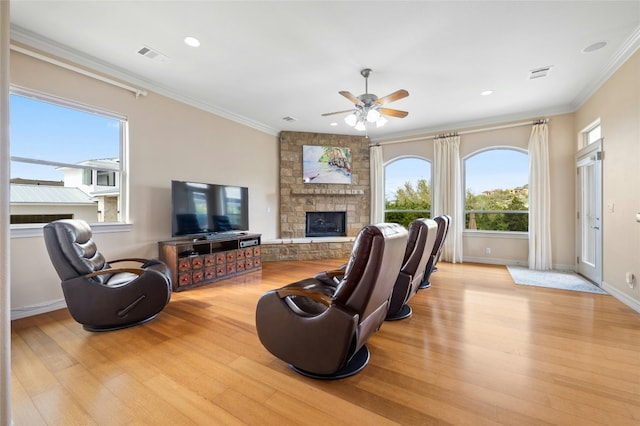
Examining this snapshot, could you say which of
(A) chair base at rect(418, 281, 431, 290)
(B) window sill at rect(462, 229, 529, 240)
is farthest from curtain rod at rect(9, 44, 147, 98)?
(B) window sill at rect(462, 229, 529, 240)

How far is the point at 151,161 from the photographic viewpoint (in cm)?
407

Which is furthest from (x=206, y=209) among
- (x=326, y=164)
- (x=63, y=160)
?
(x=326, y=164)

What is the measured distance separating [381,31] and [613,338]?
11.9 feet

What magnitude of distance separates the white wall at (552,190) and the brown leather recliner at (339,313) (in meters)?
4.73

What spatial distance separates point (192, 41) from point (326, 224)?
473 centimetres

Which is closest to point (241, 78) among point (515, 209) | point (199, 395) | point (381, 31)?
point (381, 31)

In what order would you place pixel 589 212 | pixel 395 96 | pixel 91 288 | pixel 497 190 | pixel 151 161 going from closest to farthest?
1. pixel 91 288
2. pixel 395 96
3. pixel 151 161
4. pixel 589 212
5. pixel 497 190

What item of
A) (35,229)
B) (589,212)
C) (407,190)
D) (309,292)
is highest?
(407,190)

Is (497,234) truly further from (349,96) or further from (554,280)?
(349,96)

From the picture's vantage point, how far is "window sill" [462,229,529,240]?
5.45 meters

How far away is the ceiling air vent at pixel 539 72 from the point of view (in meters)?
3.63

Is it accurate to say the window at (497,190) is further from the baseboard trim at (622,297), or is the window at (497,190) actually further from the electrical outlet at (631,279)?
the electrical outlet at (631,279)

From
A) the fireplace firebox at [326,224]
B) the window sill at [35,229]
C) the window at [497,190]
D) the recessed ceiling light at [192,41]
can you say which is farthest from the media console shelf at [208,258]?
the window at [497,190]

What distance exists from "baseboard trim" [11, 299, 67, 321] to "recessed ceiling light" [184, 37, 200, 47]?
3.32 metres
